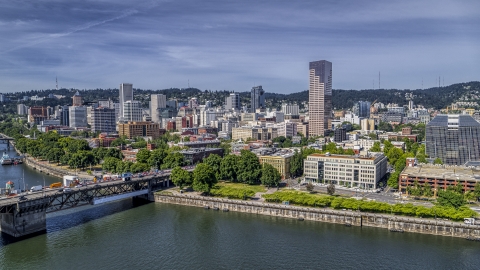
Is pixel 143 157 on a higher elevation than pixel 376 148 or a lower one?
higher

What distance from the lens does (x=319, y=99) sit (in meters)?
113

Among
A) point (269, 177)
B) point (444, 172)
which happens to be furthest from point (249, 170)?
point (444, 172)

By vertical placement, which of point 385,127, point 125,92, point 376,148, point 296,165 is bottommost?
point 296,165

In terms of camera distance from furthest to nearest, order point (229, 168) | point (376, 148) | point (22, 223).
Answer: point (376, 148)
point (229, 168)
point (22, 223)

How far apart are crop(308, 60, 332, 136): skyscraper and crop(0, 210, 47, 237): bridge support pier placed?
89.2 metres

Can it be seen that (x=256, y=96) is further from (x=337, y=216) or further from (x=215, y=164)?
(x=337, y=216)

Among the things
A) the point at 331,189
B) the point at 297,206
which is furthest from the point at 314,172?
the point at 297,206

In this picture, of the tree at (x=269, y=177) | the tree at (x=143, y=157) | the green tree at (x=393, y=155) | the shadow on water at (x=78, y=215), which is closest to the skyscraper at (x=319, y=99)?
the green tree at (x=393, y=155)

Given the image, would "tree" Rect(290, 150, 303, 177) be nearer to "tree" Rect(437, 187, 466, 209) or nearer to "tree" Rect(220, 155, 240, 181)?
"tree" Rect(220, 155, 240, 181)

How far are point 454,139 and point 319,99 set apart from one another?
52187mm

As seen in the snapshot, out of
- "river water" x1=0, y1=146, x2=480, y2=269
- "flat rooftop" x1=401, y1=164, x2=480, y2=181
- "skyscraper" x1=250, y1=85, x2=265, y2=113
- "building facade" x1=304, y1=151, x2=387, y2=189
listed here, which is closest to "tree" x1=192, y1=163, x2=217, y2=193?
"river water" x1=0, y1=146, x2=480, y2=269

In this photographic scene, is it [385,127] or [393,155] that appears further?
[385,127]

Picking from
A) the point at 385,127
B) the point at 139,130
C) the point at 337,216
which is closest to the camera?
the point at 337,216

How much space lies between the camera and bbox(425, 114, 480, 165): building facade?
61.9 meters
